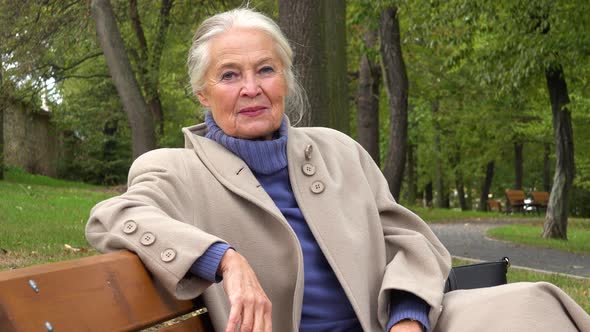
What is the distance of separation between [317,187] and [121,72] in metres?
10.5

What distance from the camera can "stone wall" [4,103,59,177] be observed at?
1174 inches

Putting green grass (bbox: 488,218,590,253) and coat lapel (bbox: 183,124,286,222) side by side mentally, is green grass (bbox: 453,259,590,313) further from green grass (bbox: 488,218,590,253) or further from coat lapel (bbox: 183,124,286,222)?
green grass (bbox: 488,218,590,253)

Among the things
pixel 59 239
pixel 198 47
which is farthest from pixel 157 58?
pixel 198 47

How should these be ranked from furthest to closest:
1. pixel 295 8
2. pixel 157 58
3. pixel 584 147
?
pixel 584 147 → pixel 157 58 → pixel 295 8

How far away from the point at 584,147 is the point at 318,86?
23.6 meters

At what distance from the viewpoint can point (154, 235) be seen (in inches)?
87.7

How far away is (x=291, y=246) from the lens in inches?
105

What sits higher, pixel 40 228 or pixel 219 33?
pixel 219 33

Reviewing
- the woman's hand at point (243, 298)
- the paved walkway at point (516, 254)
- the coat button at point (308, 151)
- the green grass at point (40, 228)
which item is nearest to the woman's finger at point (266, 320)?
the woman's hand at point (243, 298)

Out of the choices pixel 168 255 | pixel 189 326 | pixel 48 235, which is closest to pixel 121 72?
pixel 48 235

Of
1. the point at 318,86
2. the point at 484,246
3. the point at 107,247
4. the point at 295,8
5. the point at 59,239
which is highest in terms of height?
the point at 295,8

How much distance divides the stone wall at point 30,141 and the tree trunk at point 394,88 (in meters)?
15.0

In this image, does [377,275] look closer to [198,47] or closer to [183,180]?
[183,180]

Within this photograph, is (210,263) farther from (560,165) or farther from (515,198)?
(515,198)
